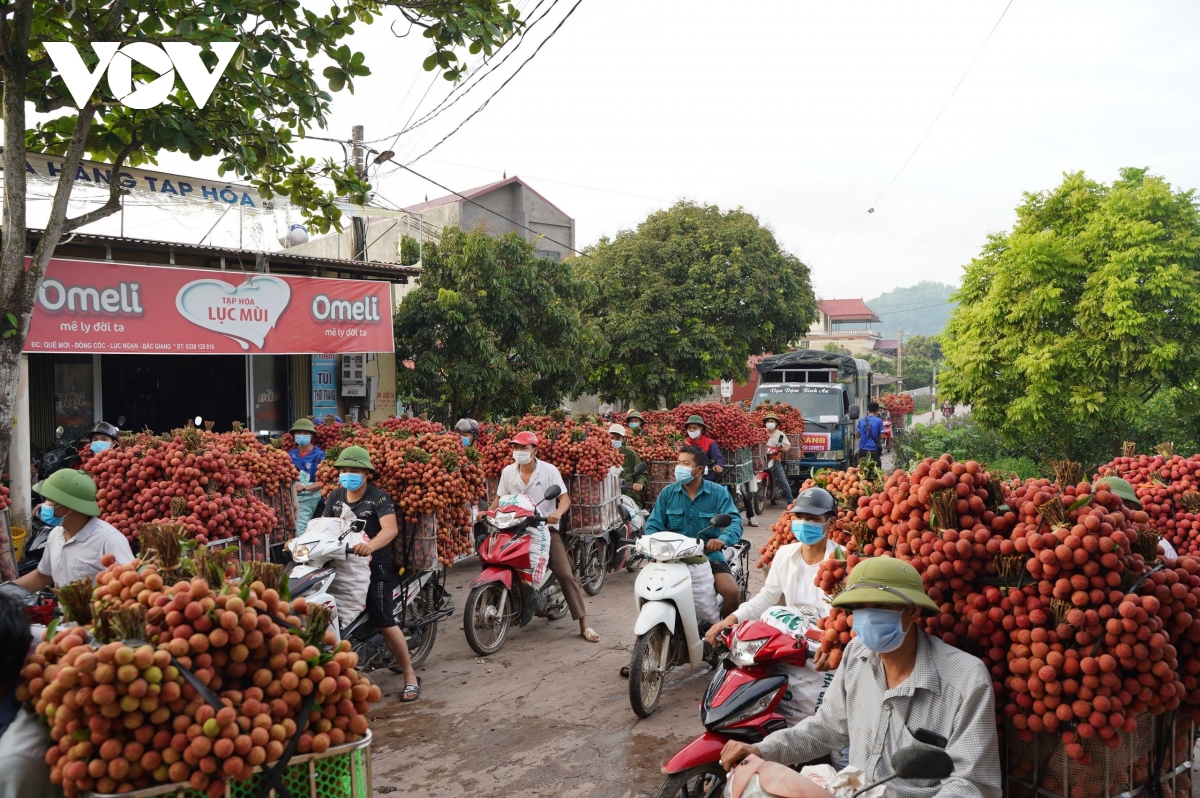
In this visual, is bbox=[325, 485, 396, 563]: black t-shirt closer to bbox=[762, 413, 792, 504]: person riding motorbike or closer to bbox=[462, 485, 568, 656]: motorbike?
bbox=[462, 485, 568, 656]: motorbike

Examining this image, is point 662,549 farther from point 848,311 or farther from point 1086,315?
point 848,311

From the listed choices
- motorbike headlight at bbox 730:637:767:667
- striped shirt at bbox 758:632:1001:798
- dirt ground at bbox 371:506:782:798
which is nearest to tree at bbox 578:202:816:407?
dirt ground at bbox 371:506:782:798

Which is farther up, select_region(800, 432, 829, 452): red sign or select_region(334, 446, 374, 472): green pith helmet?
select_region(334, 446, 374, 472): green pith helmet

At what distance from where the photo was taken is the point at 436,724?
618 cm

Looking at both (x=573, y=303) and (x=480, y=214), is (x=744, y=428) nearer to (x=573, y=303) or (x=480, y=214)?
(x=573, y=303)

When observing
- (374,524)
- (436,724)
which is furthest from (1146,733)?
(374,524)

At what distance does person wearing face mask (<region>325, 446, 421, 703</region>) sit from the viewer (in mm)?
6562

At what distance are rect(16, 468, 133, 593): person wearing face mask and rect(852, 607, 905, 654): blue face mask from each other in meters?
4.24

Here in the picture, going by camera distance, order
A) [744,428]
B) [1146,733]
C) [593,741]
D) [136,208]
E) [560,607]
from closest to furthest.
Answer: [1146,733] < [593,741] < [560,607] < [136,208] < [744,428]

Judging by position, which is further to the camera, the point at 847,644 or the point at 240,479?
the point at 240,479

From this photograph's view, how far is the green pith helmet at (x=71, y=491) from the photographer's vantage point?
16.3 feet

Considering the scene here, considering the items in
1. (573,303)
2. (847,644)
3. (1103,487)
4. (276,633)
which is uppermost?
(573,303)

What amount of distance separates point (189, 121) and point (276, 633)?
648 cm

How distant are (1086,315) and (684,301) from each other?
13.4m
